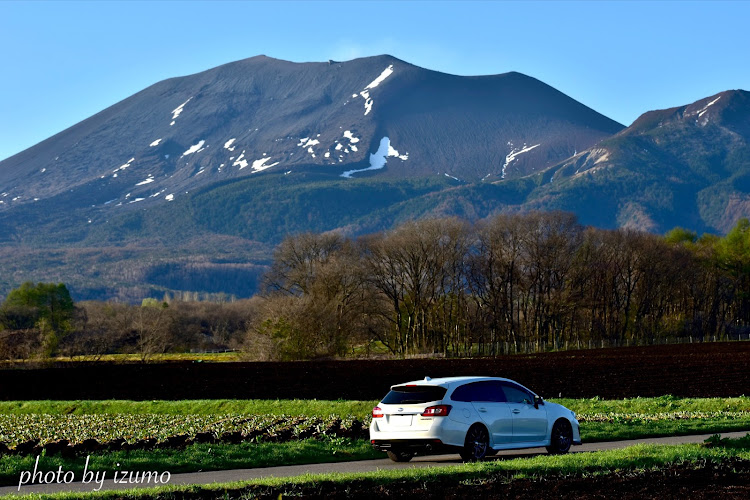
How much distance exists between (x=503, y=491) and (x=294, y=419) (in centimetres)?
1523

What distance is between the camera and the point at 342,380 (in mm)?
51469

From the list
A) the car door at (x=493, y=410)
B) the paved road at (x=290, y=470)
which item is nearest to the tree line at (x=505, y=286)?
the paved road at (x=290, y=470)

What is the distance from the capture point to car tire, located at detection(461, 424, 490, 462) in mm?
19891

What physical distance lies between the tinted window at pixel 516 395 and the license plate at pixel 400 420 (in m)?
2.41

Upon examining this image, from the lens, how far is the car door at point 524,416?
2089cm

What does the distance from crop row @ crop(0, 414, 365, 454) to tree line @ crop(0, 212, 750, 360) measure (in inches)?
2109

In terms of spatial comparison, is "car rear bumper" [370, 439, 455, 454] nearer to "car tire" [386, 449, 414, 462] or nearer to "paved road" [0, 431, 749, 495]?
"paved road" [0, 431, 749, 495]

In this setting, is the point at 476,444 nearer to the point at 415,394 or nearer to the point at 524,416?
the point at 524,416

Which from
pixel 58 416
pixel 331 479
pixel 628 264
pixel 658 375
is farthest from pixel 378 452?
pixel 628 264

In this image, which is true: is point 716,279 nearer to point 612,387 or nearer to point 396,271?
point 396,271

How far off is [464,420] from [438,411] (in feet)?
1.89

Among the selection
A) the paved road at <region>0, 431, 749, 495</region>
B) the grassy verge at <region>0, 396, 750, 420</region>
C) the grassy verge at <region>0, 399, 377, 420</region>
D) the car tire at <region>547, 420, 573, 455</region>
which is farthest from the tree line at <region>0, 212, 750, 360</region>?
the car tire at <region>547, 420, 573, 455</region>

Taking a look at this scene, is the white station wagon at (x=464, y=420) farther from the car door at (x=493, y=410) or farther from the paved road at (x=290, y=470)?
the paved road at (x=290, y=470)

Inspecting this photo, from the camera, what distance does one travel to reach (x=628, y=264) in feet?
379
